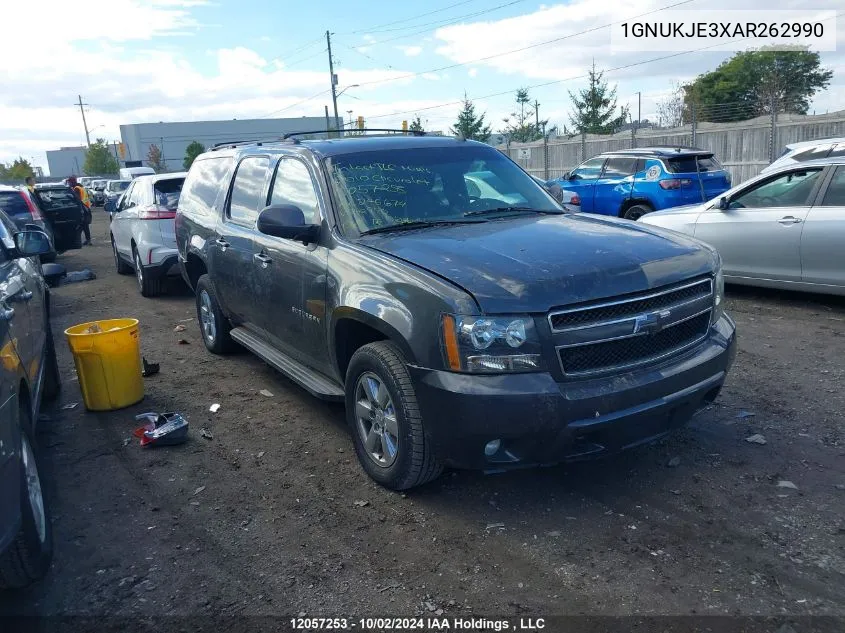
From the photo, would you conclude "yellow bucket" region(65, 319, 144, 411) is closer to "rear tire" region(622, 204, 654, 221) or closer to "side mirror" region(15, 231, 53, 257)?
"side mirror" region(15, 231, 53, 257)

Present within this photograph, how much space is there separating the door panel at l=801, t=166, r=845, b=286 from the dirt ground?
2043 mm

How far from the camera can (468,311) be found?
11.0ft

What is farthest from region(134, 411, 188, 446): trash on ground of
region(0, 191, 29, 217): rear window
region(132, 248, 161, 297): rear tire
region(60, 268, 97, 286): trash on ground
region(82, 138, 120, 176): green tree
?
region(82, 138, 120, 176): green tree

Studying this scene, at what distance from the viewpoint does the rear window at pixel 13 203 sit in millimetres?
11508

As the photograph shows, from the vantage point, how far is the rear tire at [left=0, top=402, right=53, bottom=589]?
9.93 feet

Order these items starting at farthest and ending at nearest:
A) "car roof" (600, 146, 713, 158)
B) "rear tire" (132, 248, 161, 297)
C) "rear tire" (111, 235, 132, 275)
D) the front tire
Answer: "rear tire" (111, 235, 132, 275), "car roof" (600, 146, 713, 158), "rear tire" (132, 248, 161, 297), the front tire

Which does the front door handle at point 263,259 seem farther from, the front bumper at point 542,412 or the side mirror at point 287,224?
the front bumper at point 542,412

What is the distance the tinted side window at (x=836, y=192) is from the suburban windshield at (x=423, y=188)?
3914 millimetres

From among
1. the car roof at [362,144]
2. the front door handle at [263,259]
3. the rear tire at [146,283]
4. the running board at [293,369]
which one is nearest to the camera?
the running board at [293,369]

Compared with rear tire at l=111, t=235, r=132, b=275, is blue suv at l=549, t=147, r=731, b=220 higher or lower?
higher

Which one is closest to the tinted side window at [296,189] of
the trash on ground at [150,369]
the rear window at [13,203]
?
the trash on ground at [150,369]

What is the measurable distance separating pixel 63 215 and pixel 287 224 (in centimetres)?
1424

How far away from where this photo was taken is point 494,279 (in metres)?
3.48

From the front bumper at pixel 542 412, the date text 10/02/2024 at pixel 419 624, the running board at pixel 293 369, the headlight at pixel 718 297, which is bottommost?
the date text 10/02/2024 at pixel 419 624
